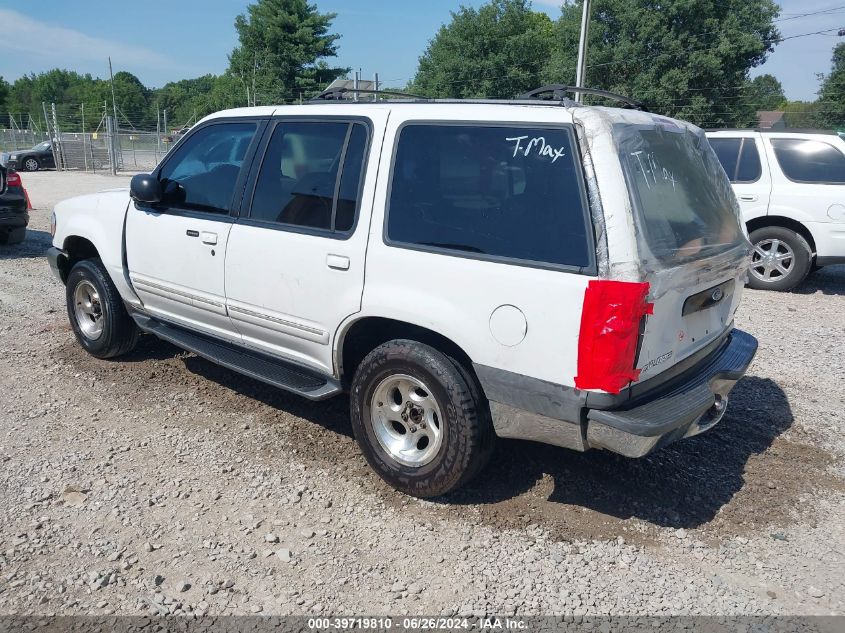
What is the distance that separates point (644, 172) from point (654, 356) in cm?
81

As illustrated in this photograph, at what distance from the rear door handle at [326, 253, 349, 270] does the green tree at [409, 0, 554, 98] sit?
40.1 m

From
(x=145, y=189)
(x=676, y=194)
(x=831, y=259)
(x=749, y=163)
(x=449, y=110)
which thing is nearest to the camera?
(x=676, y=194)

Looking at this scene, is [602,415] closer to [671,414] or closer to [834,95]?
[671,414]

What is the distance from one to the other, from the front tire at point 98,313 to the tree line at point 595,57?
1139 inches

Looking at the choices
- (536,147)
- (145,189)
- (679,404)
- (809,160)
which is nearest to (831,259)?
(809,160)

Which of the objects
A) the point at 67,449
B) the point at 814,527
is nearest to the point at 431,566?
the point at 814,527

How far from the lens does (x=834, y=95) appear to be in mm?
47344

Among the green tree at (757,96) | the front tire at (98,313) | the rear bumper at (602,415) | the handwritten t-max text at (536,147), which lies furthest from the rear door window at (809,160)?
the green tree at (757,96)

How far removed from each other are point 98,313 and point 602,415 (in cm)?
422

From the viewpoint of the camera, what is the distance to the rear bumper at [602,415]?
2.85 m

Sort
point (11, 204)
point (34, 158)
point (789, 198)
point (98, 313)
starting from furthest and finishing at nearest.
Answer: point (34, 158) → point (11, 204) → point (789, 198) → point (98, 313)

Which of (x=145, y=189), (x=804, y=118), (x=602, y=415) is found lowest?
(x=602, y=415)

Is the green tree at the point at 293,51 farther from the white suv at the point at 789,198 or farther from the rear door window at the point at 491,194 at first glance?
the rear door window at the point at 491,194

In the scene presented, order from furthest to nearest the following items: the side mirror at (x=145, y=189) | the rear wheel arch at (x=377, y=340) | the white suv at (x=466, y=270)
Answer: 1. the side mirror at (x=145, y=189)
2. the rear wheel arch at (x=377, y=340)
3. the white suv at (x=466, y=270)
